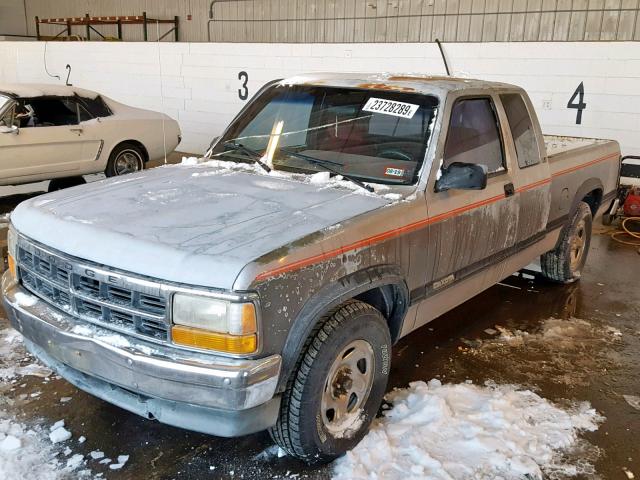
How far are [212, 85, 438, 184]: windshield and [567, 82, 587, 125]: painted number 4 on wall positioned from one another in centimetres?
652

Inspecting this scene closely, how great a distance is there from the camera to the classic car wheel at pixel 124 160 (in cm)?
965

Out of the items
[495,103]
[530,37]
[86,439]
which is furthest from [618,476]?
[530,37]

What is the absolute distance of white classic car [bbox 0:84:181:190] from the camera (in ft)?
27.4

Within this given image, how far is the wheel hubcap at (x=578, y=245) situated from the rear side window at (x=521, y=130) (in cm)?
142

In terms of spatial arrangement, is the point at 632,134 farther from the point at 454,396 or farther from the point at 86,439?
the point at 86,439

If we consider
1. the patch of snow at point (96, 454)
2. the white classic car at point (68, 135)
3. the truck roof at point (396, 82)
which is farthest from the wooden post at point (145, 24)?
the patch of snow at point (96, 454)

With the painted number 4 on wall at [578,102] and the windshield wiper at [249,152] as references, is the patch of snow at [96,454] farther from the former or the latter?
the painted number 4 on wall at [578,102]

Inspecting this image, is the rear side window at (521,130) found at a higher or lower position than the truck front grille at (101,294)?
higher

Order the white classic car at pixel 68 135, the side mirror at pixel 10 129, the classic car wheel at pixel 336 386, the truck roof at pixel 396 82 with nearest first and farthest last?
the classic car wheel at pixel 336 386
the truck roof at pixel 396 82
the side mirror at pixel 10 129
the white classic car at pixel 68 135

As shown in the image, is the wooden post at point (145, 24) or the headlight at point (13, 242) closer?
the headlight at point (13, 242)

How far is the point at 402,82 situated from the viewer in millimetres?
4023

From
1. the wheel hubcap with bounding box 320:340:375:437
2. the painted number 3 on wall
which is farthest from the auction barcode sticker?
the painted number 3 on wall

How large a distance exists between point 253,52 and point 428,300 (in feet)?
32.9

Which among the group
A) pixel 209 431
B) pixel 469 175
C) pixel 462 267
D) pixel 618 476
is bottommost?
pixel 618 476
